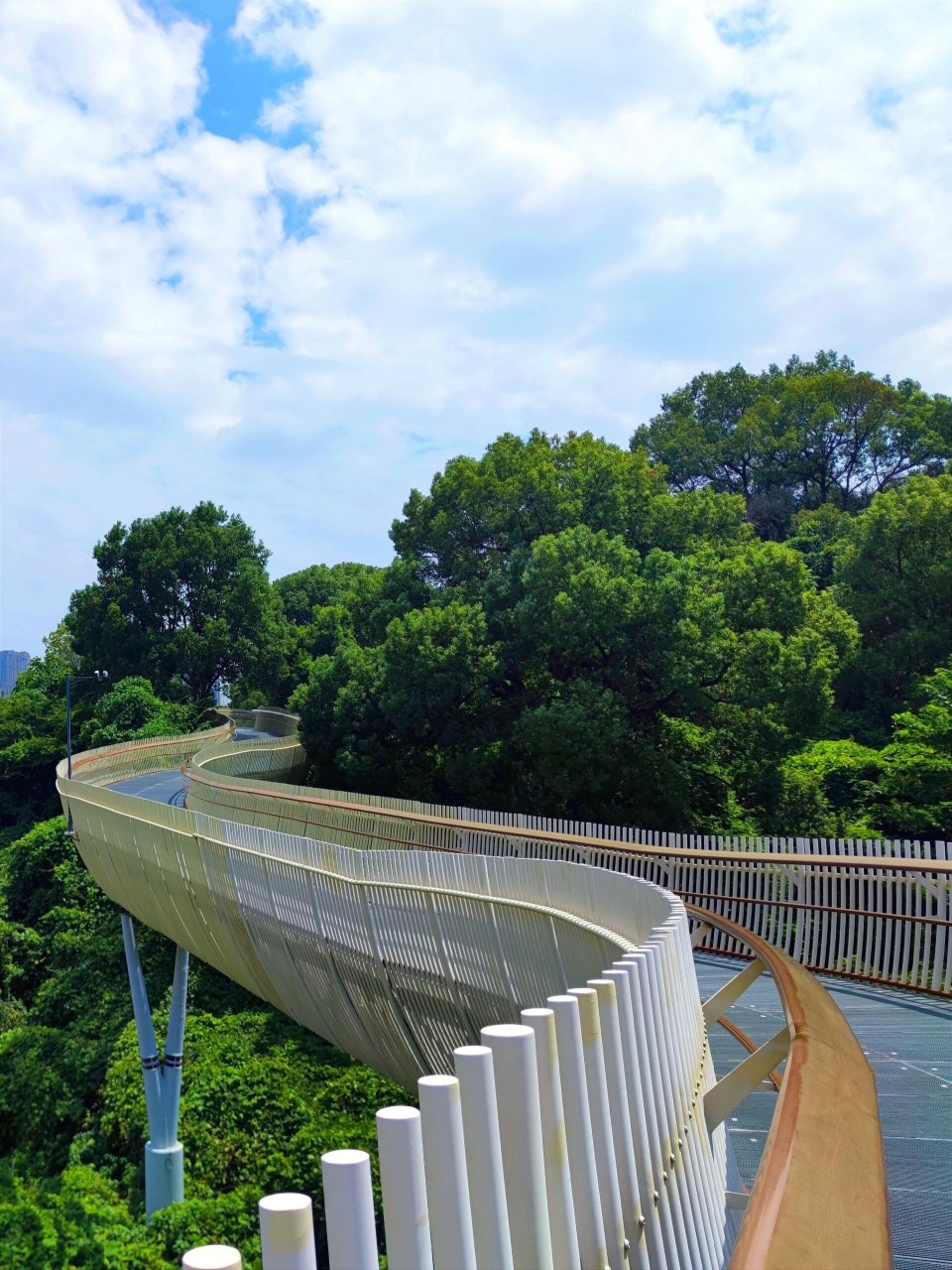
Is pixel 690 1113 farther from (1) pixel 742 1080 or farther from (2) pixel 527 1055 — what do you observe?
(2) pixel 527 1055

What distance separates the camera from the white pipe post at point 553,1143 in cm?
234

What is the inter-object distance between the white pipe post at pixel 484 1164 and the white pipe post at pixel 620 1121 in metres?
0.89

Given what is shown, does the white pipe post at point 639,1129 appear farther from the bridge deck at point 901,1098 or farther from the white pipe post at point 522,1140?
the white pipe post at point 522,1140

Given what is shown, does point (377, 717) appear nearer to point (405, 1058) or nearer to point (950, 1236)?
point (405, 1058)

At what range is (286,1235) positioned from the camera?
5.20ft

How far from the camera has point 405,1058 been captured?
1055cm

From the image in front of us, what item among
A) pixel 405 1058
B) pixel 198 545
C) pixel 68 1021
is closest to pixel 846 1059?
pixel 405 1058

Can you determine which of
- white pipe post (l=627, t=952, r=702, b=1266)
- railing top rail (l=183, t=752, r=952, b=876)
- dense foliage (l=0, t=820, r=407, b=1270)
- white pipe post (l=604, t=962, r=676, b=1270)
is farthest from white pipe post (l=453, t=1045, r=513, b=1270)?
dense foliage (l=0, t=820, r=407, b=1270)

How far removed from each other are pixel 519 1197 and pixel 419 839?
1748 centimetres

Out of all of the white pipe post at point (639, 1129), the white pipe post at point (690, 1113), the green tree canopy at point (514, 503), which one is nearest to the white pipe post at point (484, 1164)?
the white pipe post at point (639, 1129)

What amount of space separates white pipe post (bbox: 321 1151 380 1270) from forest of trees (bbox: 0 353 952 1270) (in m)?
15.0

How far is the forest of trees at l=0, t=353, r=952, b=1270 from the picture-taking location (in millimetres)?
19266

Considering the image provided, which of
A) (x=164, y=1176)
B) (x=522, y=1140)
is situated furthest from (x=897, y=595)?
(x=522, y=1140)

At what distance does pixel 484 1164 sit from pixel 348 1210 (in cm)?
43
